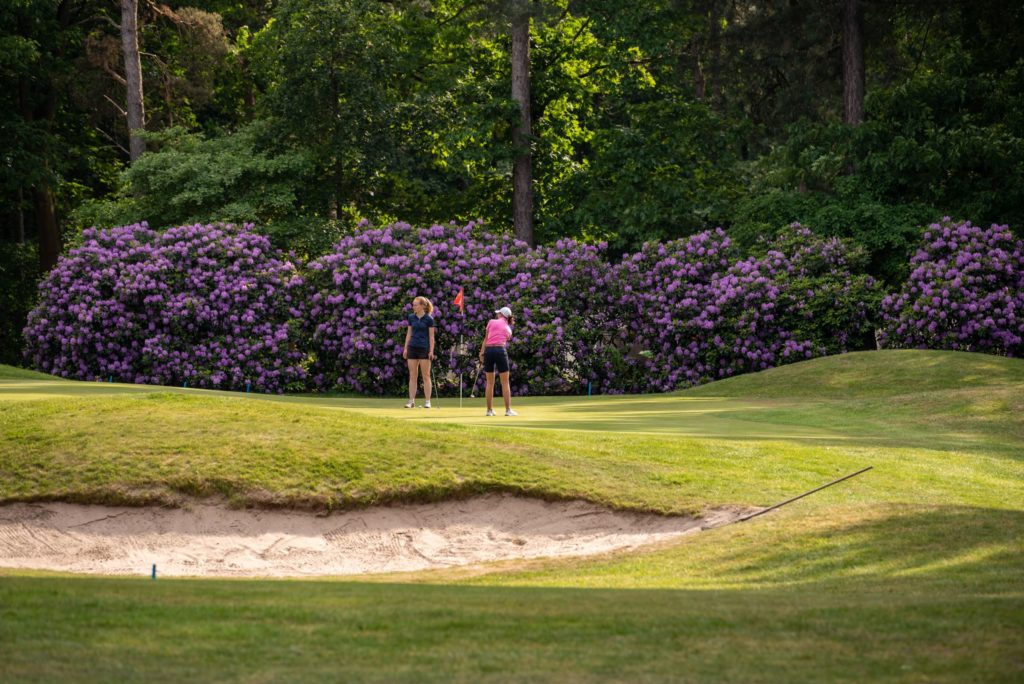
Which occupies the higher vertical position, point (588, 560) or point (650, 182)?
point (650, 182)

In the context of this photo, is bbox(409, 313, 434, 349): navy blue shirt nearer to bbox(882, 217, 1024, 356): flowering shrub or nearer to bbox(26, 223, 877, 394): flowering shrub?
bbox(26, 223, 877, 394): flowering shrub

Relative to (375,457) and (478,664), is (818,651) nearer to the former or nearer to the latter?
(478,664)

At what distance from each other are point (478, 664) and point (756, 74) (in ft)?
128

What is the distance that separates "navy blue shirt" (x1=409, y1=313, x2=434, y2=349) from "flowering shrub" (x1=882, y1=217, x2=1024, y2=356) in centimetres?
1147

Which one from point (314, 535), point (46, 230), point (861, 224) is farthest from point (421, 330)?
point (46, 230)

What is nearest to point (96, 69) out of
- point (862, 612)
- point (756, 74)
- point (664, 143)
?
point (664, 143)

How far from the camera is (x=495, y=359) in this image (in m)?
19.6

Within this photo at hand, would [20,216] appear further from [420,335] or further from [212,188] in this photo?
[420,335]

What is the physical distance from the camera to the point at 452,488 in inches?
524

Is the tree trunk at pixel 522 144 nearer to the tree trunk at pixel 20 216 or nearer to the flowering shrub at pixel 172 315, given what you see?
the flowering shrub at pixel 172 315

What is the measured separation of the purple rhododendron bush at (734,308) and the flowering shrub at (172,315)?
25.4ft

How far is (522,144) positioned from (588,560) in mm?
26013

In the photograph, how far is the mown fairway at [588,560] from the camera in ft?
20.9

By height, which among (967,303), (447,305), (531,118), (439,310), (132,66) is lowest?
(967,303)
